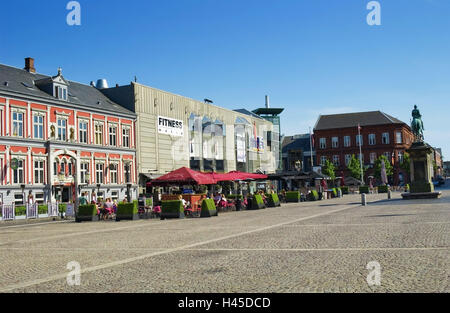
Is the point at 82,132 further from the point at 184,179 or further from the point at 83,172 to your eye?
the point at 184,179

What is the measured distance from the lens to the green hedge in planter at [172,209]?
26.0 metres

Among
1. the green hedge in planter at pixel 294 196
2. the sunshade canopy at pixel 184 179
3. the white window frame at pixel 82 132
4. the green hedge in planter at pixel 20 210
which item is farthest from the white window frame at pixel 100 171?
the green hedge in planter at pixel 294 196

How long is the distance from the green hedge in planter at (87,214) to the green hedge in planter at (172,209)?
4.37m

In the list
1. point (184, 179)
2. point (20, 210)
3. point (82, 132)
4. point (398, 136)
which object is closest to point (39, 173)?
point (82, 132)

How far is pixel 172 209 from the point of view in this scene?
2603 cm

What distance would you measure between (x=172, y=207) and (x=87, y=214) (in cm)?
534

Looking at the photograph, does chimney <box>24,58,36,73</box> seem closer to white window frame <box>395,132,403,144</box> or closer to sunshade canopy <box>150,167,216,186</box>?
sunshade canopy <box>150,167,216,186</box>

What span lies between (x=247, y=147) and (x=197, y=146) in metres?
14.8

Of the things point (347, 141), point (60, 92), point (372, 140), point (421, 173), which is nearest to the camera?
point (421, 173)

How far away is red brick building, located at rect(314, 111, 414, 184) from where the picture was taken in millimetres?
92562

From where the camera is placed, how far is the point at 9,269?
32.7 ft

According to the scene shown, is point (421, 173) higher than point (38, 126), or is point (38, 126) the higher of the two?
point (38, 126)

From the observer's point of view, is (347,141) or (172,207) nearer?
(172,207)

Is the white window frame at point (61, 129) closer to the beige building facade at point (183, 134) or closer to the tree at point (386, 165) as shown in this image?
the beige building facade at point (183, 134)
